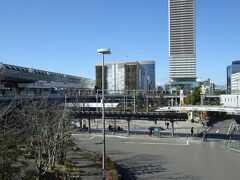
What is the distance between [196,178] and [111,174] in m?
5.14

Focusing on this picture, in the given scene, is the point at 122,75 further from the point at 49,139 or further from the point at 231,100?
the point at 49,139

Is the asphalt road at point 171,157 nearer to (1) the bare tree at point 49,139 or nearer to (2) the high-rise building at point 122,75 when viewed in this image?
(1) the bare tree at point 49,139

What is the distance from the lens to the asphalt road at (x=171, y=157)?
22984 mm

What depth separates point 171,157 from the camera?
2906cm

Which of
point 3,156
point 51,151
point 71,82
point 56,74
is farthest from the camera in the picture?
point 71,82

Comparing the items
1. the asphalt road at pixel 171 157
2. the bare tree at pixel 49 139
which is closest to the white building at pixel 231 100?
the asphalt road at pixel 171 157

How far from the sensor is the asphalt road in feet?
75.4

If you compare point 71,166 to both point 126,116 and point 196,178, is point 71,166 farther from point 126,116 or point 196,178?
point 126,116

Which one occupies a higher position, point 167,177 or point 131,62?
point 131,62

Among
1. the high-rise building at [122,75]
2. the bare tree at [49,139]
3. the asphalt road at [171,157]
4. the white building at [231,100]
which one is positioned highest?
the high-rise building at [122,75]

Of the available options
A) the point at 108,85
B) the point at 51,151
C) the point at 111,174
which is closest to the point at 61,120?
the point at 51,151

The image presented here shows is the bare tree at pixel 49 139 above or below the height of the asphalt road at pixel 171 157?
above

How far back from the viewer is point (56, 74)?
133625mm

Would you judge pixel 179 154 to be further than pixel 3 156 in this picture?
Yes
